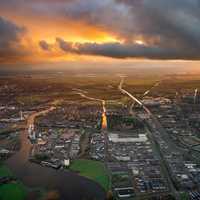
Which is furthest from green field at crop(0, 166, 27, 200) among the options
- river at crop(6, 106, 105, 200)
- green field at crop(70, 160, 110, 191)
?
green field at crop(70, 160, 110, 191)

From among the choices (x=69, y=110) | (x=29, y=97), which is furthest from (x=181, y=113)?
(x=29, y=97)

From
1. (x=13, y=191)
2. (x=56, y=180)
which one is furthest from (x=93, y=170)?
(x=13, y=191)

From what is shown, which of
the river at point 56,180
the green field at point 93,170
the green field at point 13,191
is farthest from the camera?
the green field at point 93,170

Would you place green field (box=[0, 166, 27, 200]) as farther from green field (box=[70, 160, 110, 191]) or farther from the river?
green field (box=[70, 160, 110, 191])

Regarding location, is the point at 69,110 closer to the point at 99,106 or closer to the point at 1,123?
the point at 99,106

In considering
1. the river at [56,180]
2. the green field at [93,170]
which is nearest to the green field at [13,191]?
the river at [56,180]

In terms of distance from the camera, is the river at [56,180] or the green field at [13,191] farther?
the river at [56,180]

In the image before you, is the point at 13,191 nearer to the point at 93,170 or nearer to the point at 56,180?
the point at 56,180

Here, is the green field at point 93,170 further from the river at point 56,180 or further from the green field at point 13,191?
the green field at point 13,191
